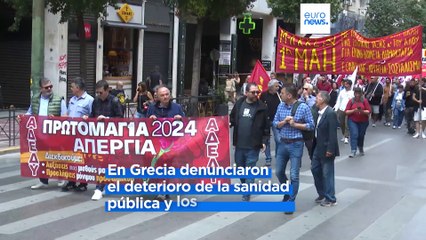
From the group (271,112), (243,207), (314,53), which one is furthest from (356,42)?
(243,207)

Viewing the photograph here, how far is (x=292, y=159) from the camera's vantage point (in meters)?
8.51

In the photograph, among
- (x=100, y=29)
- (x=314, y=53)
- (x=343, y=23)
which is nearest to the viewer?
(x=314, y=53)

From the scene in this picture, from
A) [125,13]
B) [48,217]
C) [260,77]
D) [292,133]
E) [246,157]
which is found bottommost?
[48,217]

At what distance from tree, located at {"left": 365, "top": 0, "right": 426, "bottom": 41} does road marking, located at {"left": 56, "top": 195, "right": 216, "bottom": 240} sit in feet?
111

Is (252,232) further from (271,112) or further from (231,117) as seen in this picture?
(271,112)

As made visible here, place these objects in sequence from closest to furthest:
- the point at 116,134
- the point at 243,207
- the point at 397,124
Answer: the point at 243,207, the point at 116,134, the point at 397,124

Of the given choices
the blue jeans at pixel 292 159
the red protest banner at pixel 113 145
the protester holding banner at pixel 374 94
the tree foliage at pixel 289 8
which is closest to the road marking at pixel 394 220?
the blue jeans at pixel 292 159

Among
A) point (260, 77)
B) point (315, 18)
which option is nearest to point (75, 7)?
point (260, 77)

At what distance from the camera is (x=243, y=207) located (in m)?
7.17

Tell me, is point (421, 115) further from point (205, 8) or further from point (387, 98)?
point (205, 8)

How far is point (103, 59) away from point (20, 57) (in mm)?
3346

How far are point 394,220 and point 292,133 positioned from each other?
5.78 ft

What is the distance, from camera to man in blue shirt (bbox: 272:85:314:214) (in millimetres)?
8453

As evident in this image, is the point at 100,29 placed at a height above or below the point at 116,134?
above
